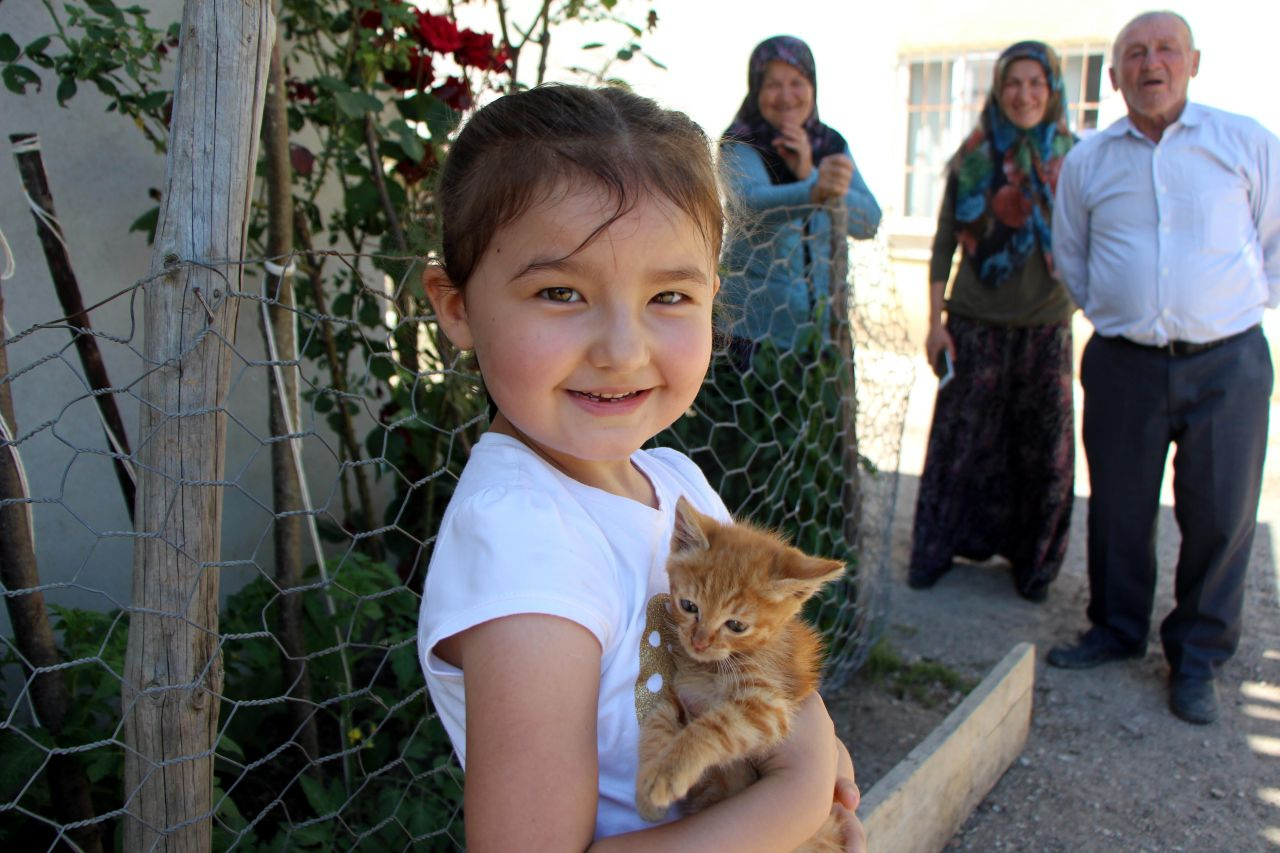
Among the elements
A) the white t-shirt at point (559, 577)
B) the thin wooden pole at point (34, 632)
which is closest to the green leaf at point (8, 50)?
the thin wooden pole at point (34, 632)

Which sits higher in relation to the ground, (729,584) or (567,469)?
(567,469)

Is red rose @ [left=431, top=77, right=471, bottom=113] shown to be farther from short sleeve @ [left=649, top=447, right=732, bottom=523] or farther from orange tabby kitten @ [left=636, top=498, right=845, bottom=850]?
orange tabby kitten @ [left=636, top=498, right=845, bottom=850]

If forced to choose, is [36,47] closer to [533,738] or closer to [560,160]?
[560,160]

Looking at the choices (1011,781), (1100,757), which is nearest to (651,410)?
(1011,781)

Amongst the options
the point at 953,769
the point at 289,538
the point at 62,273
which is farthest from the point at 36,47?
the point at 953,769

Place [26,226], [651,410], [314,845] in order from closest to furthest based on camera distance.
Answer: [651,410] < [314,845] < [26,226]

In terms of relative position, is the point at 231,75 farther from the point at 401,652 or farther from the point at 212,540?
the point at 401,652

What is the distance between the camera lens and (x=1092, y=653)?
162 inches

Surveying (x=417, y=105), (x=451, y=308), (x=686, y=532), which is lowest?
(x=686, y=532)

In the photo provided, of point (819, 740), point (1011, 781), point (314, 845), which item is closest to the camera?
point (819, 740)

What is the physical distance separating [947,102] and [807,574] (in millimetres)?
9569

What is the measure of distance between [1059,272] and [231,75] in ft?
12.2

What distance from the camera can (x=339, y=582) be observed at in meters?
2.32

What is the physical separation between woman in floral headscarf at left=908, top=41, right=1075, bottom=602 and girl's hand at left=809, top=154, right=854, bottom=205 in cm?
151
